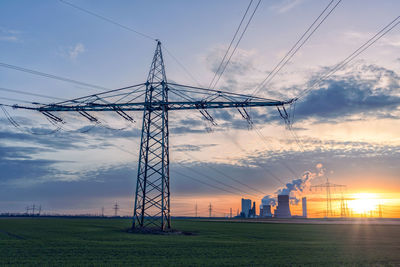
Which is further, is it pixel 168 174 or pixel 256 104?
pixel 168 174

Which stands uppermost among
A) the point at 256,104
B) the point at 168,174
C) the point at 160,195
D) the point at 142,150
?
the point at 256,104

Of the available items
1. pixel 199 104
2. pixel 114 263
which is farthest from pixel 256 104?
pixel 114 263

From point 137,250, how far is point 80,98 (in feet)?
70.6

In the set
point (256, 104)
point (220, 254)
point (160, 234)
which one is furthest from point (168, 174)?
point (220, 254)

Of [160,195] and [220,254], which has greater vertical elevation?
Result: [160,195]

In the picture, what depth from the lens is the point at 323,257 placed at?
24.6m

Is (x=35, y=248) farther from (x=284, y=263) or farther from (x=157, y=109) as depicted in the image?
(x=157, y=109)

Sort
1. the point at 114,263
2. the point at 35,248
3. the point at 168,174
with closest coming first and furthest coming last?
1. the point at 114,263
2. the point at 35,248
3. the point at 168,174

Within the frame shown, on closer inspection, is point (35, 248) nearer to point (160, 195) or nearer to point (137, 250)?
point (137, 250)

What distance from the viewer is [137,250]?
25422 mm

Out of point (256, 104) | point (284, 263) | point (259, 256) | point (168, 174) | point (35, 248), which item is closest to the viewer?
point (284, 263)

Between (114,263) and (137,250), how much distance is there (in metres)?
5.99

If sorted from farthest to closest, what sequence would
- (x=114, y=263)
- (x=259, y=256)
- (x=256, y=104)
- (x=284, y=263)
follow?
(x=256, y=104), (x=259, y=256), (x=284, y=263), (x=114, y=263)

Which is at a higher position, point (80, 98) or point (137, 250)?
point (80, 98)
